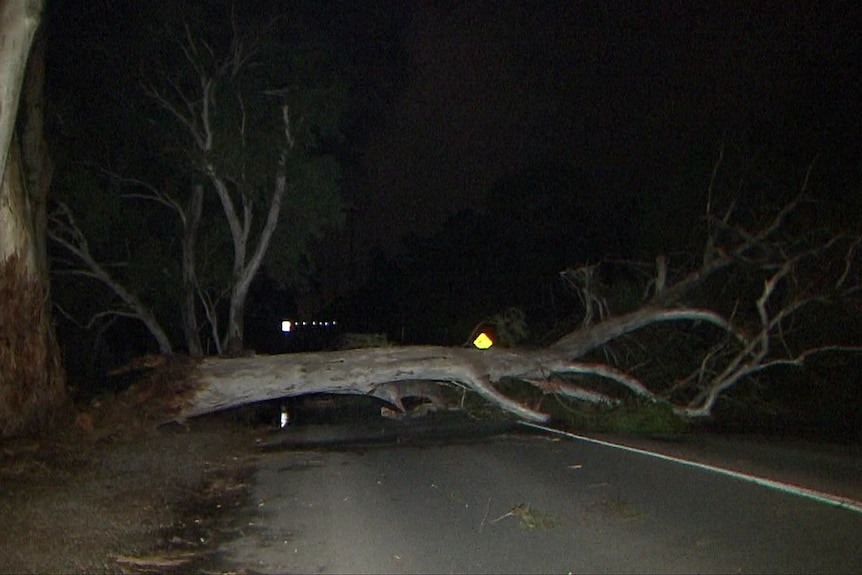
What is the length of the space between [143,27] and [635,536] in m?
18.2

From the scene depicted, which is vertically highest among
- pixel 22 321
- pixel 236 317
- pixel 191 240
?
pixel 191 240

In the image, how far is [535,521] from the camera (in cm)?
821

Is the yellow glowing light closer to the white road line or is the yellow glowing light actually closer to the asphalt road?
the white road line

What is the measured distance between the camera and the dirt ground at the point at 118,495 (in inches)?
284

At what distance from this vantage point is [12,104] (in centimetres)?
891

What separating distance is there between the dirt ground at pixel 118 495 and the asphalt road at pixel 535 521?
0.51 m

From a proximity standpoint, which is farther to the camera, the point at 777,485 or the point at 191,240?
the point at 191,240

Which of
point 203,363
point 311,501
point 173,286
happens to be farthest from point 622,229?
point 311,501

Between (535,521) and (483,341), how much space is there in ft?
38.6

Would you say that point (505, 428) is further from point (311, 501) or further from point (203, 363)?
point (311, 501)

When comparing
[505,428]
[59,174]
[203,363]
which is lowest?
[505,428]

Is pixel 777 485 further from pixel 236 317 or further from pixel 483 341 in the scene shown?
pixel 236 317

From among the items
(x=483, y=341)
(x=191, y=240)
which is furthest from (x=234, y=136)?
(x=483, y=341)

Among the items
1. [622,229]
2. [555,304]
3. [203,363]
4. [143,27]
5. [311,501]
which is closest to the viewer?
[311,501]
